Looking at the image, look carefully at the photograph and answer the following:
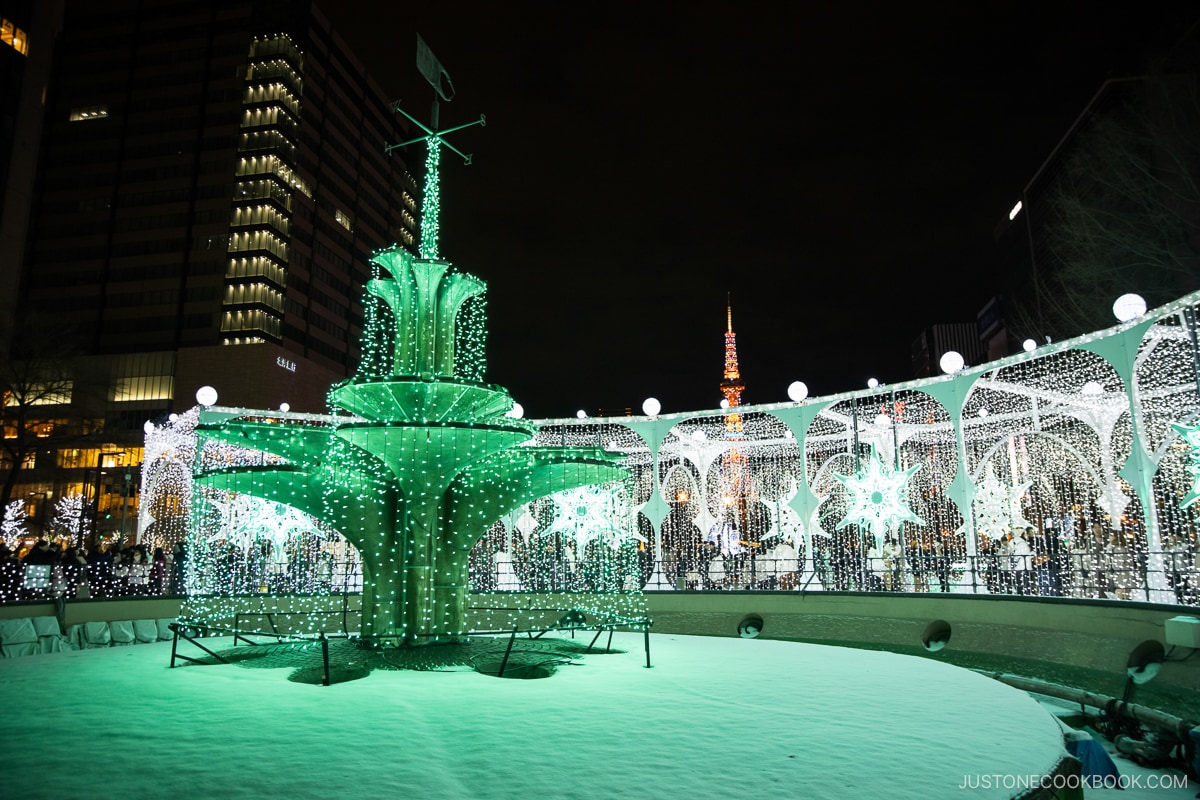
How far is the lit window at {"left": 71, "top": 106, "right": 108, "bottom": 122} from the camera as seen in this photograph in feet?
214

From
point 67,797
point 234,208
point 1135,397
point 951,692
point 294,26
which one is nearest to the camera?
point 67,797

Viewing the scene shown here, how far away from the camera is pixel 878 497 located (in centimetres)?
1750

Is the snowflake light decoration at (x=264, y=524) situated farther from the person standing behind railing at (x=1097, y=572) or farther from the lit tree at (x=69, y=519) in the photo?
the lit tree at (x=69, y=519)

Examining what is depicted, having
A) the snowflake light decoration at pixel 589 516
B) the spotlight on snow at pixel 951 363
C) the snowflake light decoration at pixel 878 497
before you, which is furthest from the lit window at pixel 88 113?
the spotlight on snow at pixel 951 363

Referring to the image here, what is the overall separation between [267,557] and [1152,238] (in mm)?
23363

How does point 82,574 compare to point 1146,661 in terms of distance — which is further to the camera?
point 82,574

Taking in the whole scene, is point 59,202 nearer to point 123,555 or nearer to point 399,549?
point 123,555

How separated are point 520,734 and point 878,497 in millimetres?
12982

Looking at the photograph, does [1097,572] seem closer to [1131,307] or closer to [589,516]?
[1131,307]

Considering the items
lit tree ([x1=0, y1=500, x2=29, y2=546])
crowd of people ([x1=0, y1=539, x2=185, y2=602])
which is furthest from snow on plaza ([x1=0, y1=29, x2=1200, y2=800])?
lit tree ([x1=0, y1=500, x2=29, y2=546])

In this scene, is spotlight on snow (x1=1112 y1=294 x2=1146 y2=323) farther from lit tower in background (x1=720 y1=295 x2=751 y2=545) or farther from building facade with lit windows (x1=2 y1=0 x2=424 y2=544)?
building facade with lit windows (x1=2 y1=0 x2=424 y2=544)

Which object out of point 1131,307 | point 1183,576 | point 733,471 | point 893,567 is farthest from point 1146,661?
point 733,471

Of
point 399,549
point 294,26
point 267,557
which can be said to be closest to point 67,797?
point 399,549

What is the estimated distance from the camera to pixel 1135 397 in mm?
12633
